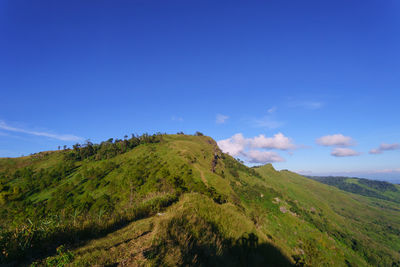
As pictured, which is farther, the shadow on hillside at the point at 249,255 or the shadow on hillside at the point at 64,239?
the shadow on hillside at the point at 249,255

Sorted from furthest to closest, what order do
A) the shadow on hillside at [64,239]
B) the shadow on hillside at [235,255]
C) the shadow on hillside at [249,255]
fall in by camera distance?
the shadow on hillside at [249,255] < the shadow on hillside at [235,255] < the shadow on hillside at [64,239]

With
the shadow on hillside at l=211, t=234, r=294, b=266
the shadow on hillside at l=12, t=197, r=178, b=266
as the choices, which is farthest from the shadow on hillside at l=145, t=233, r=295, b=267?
the shadow on hillside at l=12, t=197, r=178, b=266

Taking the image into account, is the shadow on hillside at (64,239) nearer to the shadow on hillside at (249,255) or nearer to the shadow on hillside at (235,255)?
the shadow on hillside at (235,255)

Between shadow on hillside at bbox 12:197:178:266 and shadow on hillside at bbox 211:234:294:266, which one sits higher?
shadow on hillside at bbox 12:197:178:266

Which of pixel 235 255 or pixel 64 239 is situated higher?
pixel 64 239

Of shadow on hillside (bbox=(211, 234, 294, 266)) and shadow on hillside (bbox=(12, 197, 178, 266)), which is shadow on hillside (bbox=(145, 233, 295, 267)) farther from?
shadow on hillside (bbox=(12, 197, 178, 266))

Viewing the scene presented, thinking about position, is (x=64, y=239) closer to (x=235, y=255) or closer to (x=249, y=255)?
(x=235, y=255)

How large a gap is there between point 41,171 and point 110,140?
57.6m

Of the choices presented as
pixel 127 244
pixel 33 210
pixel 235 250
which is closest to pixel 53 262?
pixel 127 244

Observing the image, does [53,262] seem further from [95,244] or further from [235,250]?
[235,250]

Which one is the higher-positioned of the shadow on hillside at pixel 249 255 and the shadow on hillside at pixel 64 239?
the shadow on hillside at pixel 64 239

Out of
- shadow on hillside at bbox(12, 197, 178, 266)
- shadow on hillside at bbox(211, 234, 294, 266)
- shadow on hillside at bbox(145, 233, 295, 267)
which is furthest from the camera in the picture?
shadow on hillside at bbox(211, 234, 294, 266)

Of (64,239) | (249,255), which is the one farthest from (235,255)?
(64,239)

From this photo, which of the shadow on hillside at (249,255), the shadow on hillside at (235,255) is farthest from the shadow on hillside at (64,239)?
the shadow on hillside at (249,255)
